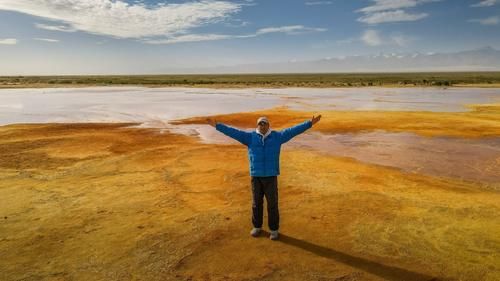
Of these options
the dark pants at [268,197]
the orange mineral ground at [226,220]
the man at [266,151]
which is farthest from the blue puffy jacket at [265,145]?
the orange mineral ground at [226,220]

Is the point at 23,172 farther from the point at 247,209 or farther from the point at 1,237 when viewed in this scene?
the point at 247,209

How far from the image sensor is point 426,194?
839 cm

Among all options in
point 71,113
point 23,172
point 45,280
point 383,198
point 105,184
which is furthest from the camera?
point 71,113

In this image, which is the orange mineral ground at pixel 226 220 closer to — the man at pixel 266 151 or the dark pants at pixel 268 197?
the dark pants at pixel 268 197

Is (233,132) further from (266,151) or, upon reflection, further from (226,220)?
(226,220)

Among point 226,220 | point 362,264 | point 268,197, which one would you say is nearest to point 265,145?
point 268,197

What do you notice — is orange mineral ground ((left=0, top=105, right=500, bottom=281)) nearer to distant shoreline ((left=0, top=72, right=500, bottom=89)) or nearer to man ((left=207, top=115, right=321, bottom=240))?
man ((left=207, top=115, right=321, bottom=240))

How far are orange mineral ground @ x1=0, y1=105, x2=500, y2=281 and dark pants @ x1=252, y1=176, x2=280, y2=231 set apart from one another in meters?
0.30

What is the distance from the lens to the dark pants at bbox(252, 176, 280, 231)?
19.9ft

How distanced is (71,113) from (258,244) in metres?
22.7

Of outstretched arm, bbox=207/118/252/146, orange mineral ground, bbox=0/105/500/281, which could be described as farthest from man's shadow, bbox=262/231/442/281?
outstretched arm, bbox=207/118/252/146

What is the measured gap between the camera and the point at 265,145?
5891mm

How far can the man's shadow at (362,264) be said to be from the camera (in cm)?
500

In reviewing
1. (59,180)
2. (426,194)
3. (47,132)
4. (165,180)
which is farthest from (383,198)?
(47,132)
